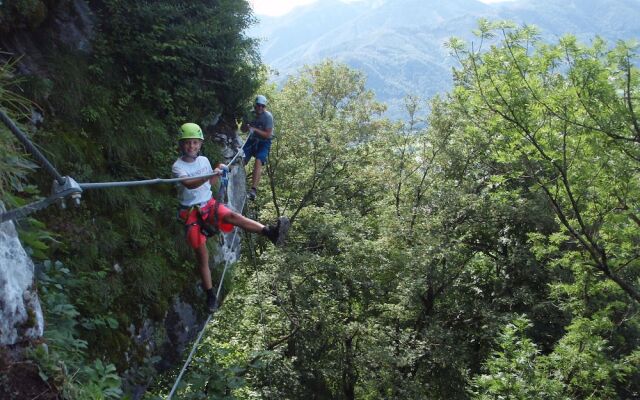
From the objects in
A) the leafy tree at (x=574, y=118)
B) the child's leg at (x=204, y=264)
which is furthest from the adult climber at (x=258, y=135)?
the leafy tree at (x=574, y=118)

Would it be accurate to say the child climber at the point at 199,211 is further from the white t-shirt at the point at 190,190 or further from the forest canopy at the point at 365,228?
the forest canopy at the point at 365,228

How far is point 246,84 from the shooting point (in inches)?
343

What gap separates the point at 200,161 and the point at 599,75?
19.5ft

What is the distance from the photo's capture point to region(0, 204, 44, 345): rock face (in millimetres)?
3232

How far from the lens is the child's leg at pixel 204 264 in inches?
242

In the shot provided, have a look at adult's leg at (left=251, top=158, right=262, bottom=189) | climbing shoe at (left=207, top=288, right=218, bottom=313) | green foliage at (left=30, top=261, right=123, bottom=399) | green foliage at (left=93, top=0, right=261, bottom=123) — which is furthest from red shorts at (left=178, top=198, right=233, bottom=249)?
adult's leg at (left=251, top=158, right=262, bottom=189)

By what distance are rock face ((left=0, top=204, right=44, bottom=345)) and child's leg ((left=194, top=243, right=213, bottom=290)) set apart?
8.47 ft

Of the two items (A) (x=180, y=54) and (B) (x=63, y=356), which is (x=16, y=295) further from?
(A) (x=180, y=54)

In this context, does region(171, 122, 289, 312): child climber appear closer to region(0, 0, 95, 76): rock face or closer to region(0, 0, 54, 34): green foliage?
region(0, 0, 95, 76): rock face

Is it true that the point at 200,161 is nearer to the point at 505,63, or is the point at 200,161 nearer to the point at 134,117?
the point at 134,117

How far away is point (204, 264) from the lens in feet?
20.5

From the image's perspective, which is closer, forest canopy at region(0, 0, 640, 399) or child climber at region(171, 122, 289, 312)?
forest canopy at region(0, 0, 640, 399)

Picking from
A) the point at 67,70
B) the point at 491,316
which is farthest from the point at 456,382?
the point at 67,70

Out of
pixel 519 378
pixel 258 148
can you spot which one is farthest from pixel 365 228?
pixel 258 148
